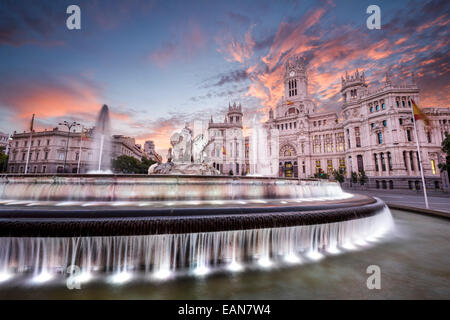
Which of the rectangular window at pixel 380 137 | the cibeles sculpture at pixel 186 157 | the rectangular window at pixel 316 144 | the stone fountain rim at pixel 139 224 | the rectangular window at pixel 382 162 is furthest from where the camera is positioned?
the rectangular window at pixel 316 144

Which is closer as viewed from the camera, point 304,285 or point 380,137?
point 304,285

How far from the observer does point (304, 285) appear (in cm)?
368

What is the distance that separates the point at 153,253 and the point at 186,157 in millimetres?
11295

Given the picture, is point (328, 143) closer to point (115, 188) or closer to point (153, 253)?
point (115, 188)

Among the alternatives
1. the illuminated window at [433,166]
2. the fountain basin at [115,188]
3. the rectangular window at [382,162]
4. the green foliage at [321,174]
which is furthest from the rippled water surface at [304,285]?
the green foliage at [321,174]

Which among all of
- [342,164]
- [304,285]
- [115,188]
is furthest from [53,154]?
[342,164]

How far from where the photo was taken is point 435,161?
1686 inches

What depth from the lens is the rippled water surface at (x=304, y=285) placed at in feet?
10.8

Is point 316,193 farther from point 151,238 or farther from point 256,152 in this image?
point 256,152

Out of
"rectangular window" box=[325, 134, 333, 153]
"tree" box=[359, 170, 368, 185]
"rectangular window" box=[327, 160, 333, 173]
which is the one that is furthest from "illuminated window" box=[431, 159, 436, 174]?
"rectangular window" box=[325, 134, 333, 153]

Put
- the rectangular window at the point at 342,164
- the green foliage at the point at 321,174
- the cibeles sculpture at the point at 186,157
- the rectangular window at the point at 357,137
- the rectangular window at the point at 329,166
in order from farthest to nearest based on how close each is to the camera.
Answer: the rectangular window at the point at 329,166
the rectangular window at the point at 342,164
the green foliage at the point at 321,174
the rectangular window at the point at 357,137
the cibeles sculpture at the point at 186,157

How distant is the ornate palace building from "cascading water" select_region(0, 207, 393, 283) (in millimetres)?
48072

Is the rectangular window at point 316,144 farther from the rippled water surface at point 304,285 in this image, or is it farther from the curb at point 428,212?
the rippled water surface at point 304,285

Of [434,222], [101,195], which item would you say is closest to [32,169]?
[101,195]
